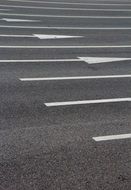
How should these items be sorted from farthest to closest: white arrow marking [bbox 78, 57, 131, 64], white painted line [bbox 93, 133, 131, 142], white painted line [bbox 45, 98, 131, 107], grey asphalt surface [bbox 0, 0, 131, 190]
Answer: white arrow marking [bbox 78, 57, 131, 64], white painted line [bbox 45, 98, 131, 107], white painted line [bbox 93, 133, 131, 142], grey asphalt surface [bbox 0, 0, 131, 190]

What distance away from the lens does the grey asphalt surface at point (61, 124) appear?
659cm

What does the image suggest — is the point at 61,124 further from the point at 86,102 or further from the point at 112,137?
the point at 86,102

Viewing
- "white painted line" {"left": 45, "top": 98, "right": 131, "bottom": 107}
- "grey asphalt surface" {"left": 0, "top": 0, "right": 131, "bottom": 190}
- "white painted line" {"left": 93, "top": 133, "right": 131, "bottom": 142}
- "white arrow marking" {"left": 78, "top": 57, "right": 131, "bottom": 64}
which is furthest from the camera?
"white arrow marking" {"left": 78, "top": 57, "right": 131, "bottom": 64}

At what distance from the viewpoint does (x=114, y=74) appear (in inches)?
472

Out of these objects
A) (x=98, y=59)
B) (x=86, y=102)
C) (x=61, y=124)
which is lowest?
(x=98, y=59)

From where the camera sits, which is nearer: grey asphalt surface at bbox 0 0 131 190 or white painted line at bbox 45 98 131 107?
grey asphalt surface at bbox 0 0 131 190

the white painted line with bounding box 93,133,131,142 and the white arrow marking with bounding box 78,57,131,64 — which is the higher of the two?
the white painted line with bounding box 93,133,131,142

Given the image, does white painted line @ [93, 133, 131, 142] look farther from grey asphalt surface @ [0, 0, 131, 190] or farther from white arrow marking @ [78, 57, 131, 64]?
white arrow marking @ [78, 57, 131, 64]

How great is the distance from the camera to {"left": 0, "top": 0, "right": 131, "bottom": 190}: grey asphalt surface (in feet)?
21.6

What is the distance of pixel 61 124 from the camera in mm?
8375

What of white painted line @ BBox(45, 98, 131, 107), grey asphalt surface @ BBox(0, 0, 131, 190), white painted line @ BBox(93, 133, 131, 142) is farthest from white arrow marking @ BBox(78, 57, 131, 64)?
white painted line @ BBox(93, 133, 131, 142)

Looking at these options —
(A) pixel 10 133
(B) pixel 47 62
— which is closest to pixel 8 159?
(A) pixel 10 133

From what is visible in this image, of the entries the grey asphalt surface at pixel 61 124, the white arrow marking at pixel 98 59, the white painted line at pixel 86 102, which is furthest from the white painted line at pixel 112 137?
the white arrow marking at pixel 98 59

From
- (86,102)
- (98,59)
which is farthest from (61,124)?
(98,59)
